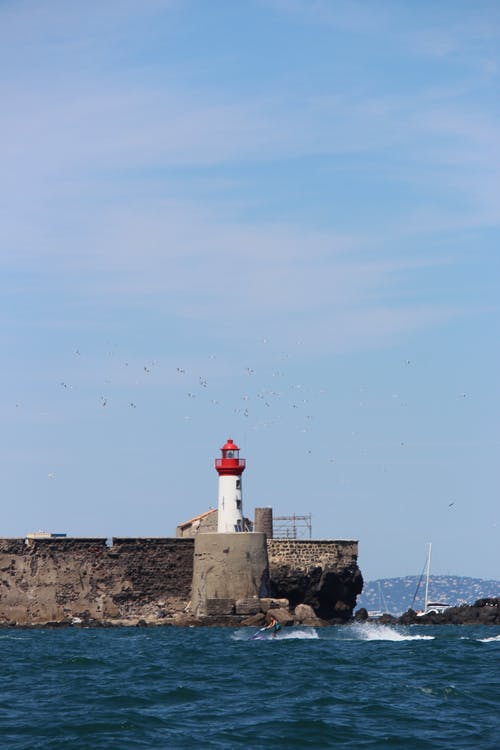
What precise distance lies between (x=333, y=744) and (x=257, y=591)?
29163mm

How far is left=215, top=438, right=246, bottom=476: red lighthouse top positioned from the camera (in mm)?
49094

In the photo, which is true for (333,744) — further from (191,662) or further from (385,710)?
(191,662)

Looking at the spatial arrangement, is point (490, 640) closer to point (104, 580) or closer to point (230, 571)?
point (230, 571)

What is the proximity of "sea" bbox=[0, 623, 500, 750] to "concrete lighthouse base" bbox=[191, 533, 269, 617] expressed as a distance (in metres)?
7.78

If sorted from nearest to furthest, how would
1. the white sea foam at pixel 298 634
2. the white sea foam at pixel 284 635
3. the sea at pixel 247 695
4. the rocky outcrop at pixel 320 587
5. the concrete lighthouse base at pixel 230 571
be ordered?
1. the sea at pixel 247 695
2. the white sea foam at pixel 284 635
3. the white sea foam at pixel 298 634
4. the concrete lighthouse base at pixel 230 571
5. the rocky outcrop at pixel 320 587

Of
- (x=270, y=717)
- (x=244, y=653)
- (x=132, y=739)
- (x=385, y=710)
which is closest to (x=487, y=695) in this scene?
(x=385, y=710)

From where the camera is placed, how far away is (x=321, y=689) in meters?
25.2

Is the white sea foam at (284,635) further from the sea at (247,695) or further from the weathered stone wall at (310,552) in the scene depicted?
the weathered stone wall at (310,552)

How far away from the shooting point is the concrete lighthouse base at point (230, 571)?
47719 mm

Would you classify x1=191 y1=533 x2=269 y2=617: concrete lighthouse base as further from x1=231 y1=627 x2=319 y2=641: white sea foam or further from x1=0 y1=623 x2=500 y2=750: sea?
x1=0 y1=623 x2=500 y2=750: sea

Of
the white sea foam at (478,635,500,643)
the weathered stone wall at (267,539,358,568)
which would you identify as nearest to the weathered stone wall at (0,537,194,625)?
the weathered stone wall at (267,539,358,568)

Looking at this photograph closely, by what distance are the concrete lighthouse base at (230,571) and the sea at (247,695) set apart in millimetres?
7782

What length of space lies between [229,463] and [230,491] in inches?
42.7

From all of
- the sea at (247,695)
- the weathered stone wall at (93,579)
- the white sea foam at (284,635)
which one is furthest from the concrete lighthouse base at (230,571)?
the sea at (247,695)
